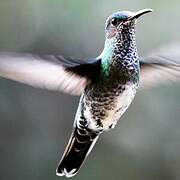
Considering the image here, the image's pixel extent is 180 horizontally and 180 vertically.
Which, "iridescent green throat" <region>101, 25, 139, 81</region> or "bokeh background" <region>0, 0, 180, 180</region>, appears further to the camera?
"bokeh background" <region>0, 0, 180, 180</region>

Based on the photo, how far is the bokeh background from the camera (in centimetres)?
96

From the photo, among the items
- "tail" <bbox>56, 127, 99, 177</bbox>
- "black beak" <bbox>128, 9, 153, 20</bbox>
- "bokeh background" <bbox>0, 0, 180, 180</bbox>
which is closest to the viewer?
"black beak" <bbox>128, 9, 153, 20</bbox>

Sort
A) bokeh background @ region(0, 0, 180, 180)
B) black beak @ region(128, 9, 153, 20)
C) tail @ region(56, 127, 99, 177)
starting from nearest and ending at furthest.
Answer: black beak @ region(128, 9, 153, 20) → tail @ region(56, 127, 99, 177) → bokeh background @ region(0, 0, 180, 180)

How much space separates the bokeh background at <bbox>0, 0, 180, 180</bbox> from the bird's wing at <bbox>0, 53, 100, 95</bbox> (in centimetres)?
27

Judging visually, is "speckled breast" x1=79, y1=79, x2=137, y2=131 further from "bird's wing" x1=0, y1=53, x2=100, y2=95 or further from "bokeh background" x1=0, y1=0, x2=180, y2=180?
"bokeh background" x1=0, y1=0, x2=180, y2=180

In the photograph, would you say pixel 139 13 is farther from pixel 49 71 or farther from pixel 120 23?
pixel 49 71

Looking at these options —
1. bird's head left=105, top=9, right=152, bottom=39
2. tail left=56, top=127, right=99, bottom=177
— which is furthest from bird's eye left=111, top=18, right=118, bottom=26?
tail left=56, top=127, right=99, bottom=177

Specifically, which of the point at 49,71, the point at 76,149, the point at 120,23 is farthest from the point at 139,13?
the point at 76,149

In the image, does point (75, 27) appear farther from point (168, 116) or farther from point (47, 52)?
point (168, 116)

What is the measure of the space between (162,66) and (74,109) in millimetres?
339

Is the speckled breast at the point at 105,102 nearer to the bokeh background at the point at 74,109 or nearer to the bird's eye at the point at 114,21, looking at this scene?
the bird's eye at the point at 114,21

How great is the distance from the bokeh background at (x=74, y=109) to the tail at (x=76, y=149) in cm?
13

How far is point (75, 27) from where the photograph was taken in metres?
0.97

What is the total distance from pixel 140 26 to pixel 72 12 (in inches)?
5.9
